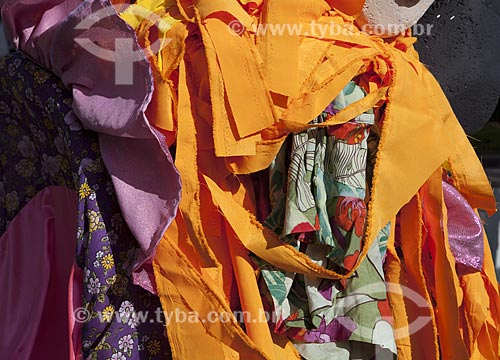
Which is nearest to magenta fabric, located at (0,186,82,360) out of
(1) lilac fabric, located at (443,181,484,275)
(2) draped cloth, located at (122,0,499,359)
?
(2) draped cloth, located at (122,0,499,359)

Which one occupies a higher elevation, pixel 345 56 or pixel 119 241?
pixel 345 56

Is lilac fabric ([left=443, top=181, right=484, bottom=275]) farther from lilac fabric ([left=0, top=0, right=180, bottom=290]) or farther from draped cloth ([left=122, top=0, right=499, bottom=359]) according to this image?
lilac fabric ([left=0, top=0, right=180, bottom=290])

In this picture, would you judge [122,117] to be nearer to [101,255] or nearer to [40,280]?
[101,255]

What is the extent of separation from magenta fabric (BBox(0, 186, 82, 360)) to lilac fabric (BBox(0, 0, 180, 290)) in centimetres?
20

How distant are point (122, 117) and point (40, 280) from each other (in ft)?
1.29

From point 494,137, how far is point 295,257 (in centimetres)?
471

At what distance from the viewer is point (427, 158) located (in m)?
1.14

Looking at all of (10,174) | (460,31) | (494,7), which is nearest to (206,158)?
(10,174)

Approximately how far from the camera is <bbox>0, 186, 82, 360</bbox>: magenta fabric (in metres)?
1.28

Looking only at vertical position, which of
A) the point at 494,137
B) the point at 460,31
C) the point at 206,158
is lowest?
the point at 494,137

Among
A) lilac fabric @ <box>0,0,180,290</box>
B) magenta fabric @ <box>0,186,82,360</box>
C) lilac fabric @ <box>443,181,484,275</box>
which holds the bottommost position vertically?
magenta fabric @ <box>0,186,82,360</box>

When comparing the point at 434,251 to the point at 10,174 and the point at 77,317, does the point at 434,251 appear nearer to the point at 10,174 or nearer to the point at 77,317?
the point at 77,317

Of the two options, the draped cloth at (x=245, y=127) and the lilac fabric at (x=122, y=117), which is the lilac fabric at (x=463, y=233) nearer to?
the draped cloth at (x=245, y=127)

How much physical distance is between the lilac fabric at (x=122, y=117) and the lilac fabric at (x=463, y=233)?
19.4 inches
